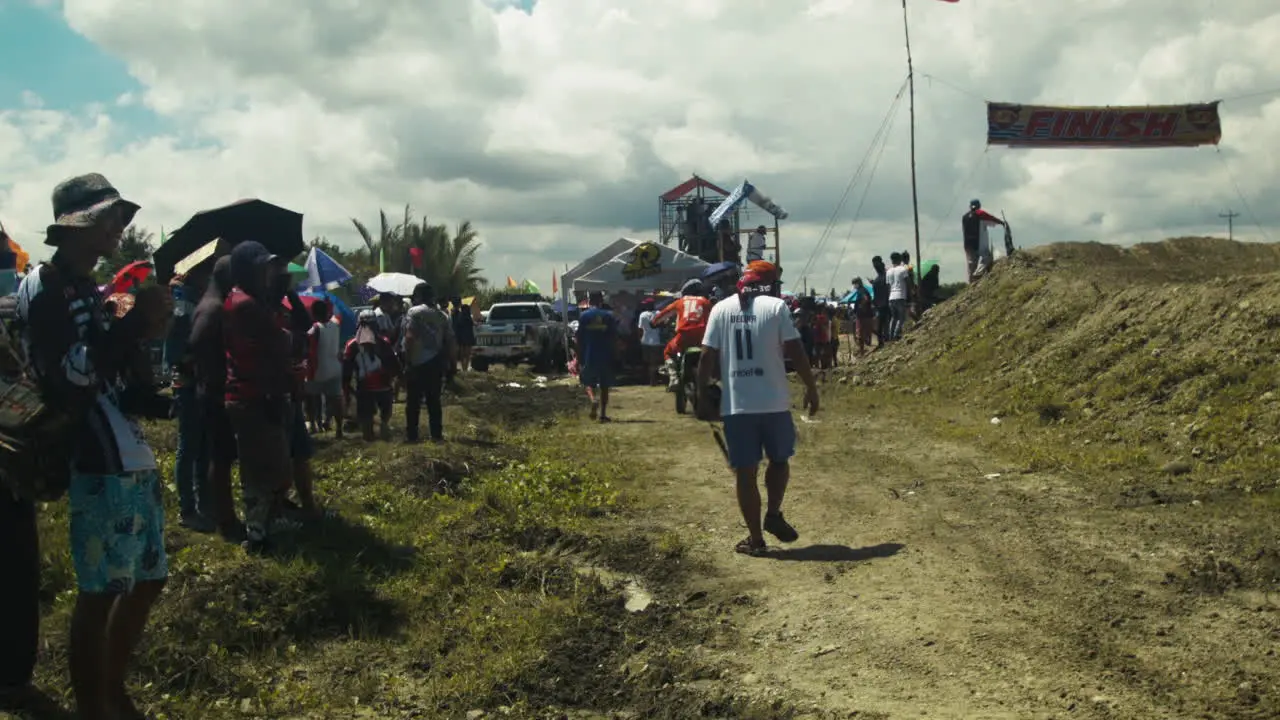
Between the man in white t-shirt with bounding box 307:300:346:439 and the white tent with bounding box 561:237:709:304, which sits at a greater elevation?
the white tent with bounding box 561:237:709:304

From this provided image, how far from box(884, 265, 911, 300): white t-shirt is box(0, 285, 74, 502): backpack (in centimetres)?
1984

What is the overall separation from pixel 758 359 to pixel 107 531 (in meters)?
4.27

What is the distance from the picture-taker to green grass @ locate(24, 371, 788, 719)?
474 cm

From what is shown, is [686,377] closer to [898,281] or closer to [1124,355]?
[1124,355]

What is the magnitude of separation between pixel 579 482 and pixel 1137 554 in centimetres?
488

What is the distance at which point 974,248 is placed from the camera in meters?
22.1

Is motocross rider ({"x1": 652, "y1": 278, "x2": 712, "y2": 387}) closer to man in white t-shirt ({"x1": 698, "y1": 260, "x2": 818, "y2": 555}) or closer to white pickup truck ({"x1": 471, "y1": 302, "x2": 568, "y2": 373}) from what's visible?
man in white t-shirt ({"x1": 698, "y1": 260, "x2": 818, "y2": 555})

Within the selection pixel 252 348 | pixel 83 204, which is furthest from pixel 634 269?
pixel 83 204

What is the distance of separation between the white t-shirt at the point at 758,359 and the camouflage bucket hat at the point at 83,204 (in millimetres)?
3979

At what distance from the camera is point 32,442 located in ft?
12.2

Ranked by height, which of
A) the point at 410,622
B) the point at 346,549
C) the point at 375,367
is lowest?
the point at 410,622

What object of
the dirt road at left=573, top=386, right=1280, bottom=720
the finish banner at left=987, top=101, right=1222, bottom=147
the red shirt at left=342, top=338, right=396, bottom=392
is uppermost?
the finish banner at left=987, top=101, right=1222, bottom=147

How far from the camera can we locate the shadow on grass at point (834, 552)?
22.2 feet

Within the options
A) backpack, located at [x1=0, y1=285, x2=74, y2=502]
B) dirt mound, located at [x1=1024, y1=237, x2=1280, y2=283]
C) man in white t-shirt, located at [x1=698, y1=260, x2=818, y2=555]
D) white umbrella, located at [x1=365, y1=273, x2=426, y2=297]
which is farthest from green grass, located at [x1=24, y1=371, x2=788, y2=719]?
dirt mound, located at [x1=1024, y1=237, x2=1280, y2=283]
